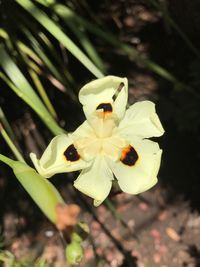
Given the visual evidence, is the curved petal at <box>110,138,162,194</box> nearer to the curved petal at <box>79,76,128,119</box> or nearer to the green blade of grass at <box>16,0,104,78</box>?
the curved petal at <box>79,76,128,119</box>

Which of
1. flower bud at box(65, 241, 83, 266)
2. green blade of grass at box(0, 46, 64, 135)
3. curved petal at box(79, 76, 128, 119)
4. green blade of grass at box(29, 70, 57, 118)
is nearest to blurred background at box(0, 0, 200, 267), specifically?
green blade of grass at box(29, 70, 57, 118)

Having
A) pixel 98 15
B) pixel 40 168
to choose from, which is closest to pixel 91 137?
pixel 40 168

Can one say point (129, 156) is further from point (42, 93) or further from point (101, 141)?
point (42, 93)

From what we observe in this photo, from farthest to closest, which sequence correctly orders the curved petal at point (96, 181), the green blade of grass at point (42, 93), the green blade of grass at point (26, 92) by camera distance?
the green blade of grass at point (42, 93) → the green blade of grass at point (26, 92) → the curved petal at point (96, 181)

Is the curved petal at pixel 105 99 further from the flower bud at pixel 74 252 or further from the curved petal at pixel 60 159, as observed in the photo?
the flower bud at pixel 74 252

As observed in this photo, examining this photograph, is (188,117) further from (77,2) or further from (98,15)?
(98,15)

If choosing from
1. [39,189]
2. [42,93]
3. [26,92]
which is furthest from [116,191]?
[39,189]

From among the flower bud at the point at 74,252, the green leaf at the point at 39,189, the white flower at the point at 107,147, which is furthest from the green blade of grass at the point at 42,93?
the flower bud at the point at 74,252
